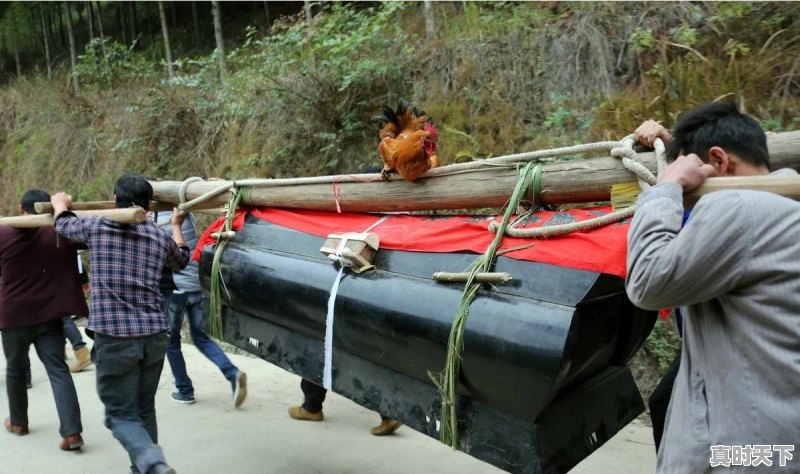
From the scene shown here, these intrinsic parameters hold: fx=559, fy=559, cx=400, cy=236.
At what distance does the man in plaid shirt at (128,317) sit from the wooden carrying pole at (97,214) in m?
0.07

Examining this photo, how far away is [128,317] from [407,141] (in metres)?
1.76

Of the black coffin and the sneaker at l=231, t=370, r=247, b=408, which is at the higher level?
the black coffin

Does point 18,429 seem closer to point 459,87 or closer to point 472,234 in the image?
point 472,234

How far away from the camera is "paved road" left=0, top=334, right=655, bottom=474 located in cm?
329

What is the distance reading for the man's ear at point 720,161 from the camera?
1538 mm

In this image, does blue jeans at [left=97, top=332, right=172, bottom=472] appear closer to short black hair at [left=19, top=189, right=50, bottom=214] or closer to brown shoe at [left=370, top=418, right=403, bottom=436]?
brown shoe at [left=370, top=418, right=403, bottom=436]

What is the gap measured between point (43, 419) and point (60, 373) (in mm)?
864

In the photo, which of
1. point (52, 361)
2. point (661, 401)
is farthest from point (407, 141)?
point (52, 361)

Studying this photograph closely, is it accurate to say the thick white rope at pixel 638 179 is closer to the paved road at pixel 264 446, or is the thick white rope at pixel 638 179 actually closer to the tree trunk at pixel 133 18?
the paved road at pixel 264 446

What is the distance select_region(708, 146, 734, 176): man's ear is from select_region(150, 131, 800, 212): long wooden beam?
312 mm

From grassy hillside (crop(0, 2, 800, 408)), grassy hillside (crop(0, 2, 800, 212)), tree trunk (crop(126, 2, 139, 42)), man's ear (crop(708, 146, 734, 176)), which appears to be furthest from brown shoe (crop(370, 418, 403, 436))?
tree trunk (crop(126, 2, 139, 42))

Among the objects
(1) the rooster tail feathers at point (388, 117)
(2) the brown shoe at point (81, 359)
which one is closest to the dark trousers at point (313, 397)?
(1) the rooster tail feathers at point (388, 117)

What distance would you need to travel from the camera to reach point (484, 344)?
6.14 feet

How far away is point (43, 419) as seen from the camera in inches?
165
